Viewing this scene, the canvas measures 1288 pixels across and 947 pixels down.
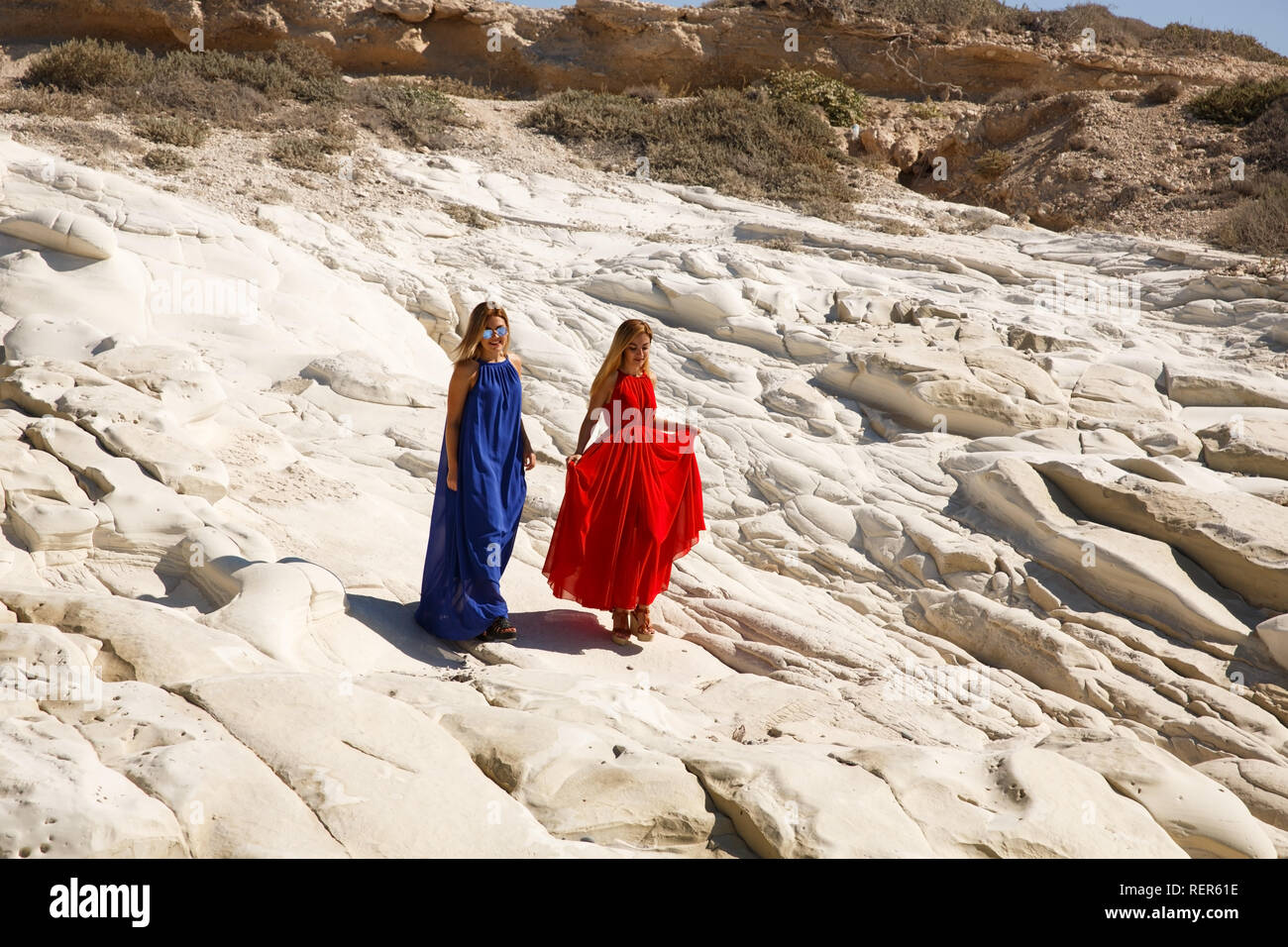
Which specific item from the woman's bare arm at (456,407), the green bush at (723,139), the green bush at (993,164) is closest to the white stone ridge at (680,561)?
the woman's bare arm at (456,407)

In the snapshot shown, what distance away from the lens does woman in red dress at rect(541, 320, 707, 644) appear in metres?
4.58

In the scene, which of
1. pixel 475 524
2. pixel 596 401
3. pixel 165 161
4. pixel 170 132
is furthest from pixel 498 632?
pixel 170 132

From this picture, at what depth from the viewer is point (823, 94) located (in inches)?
625

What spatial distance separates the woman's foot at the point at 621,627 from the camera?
4645mm

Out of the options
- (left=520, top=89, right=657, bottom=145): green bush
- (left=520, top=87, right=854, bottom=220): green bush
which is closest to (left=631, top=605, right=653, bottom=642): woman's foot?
(left=520, top=87, right=854, bottom=220): green bush

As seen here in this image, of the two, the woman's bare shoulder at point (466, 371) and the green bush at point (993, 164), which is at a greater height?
the green bush at point (993, 164)

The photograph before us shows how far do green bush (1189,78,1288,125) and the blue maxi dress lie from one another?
551 inches

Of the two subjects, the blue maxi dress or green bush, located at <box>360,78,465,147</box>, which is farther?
green bush, located at <box>360,78,465,147</box>

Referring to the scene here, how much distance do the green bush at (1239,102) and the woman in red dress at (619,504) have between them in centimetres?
1336

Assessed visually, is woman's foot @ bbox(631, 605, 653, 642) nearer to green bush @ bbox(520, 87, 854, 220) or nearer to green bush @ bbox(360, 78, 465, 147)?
green bush @ bbox(520, 87, 854, 220)

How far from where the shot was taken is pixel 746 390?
25.6 ft

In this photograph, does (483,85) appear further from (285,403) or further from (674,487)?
(674,487)

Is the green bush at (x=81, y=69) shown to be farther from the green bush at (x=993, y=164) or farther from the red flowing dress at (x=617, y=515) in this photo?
the green bush at (x=993, y=164)

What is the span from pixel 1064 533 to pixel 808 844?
3.75 m
